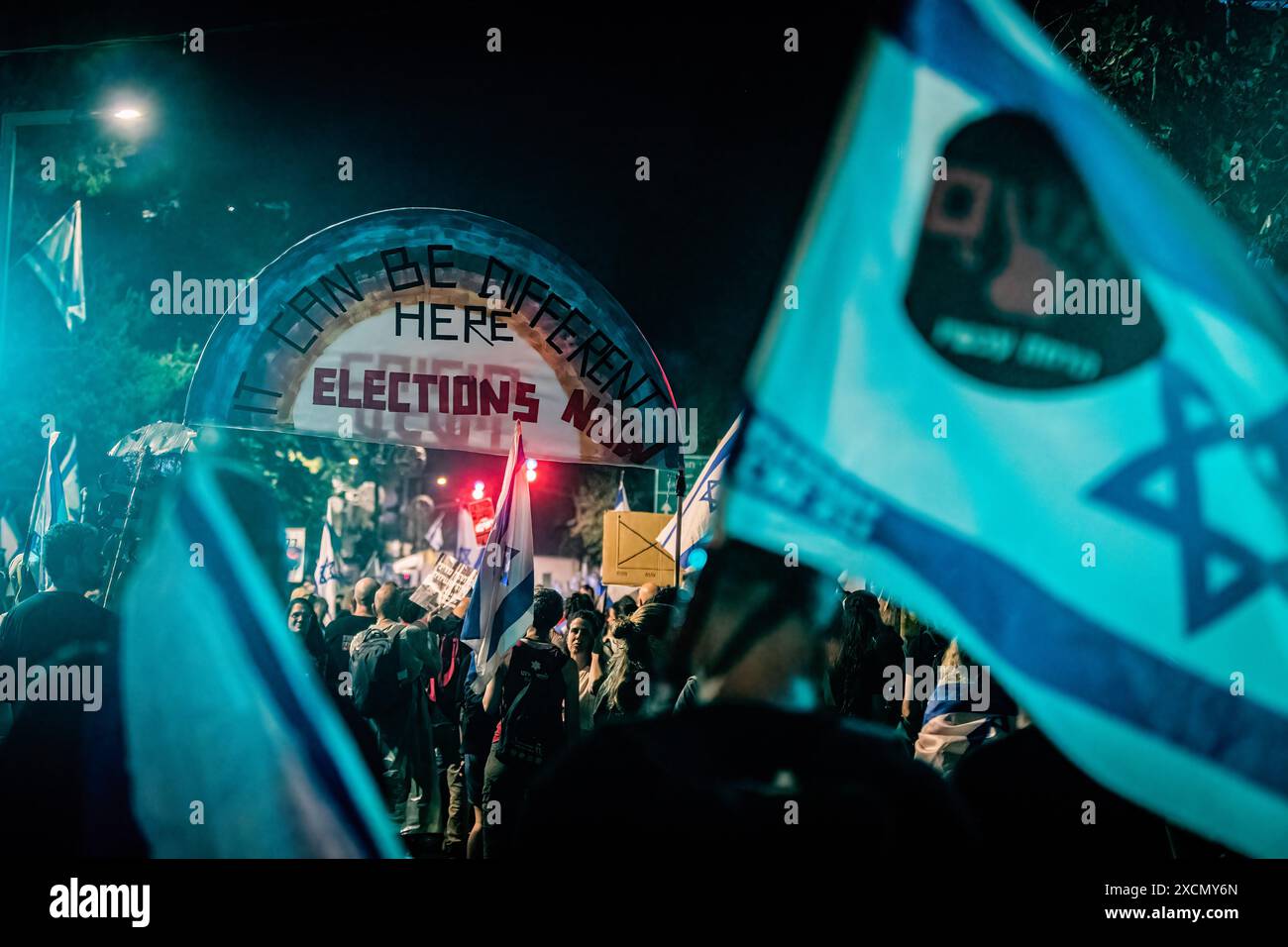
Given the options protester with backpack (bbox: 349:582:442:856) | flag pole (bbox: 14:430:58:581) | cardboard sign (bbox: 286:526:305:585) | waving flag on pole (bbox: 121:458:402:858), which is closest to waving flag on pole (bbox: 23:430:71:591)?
flag pole (bbox: 14:430:58:581)

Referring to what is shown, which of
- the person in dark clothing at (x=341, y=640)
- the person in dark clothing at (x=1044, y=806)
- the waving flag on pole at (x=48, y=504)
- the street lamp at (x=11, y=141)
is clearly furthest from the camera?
the waving flag on pole at (x=48, y=504)

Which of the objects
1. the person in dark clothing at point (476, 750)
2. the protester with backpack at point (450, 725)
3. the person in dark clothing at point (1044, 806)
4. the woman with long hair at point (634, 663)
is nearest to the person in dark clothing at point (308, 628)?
the protester with backpack at point (450, 725)

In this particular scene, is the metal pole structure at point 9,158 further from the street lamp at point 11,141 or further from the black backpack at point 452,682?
the black backpack at point 452,682

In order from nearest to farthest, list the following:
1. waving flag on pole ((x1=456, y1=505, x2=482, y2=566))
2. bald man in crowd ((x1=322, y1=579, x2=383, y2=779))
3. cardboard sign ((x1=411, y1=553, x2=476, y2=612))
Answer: bald man in crowd ((x1=322, y1=579, x2=383, y2=779)), cardboard sign ((x1=411, y1=553, x2=476, y2=612)), waving flag on pole ((x1=456, y1=505, x2=482, y2=566))

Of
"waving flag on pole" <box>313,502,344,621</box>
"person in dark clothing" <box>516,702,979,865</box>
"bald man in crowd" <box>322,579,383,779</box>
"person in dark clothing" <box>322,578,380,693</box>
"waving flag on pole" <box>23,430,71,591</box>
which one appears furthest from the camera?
"waving flag on pole" <box>313,502,344,621</box>

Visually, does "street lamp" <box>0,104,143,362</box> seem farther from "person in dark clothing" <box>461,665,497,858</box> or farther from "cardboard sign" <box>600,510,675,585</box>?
"cardboard sign" <box>600,510,675,585</box>

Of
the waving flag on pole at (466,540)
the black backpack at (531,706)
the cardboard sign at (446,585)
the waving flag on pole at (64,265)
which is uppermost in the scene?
the waving flag on pole at (64,265)

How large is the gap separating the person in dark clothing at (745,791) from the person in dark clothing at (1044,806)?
2723mm

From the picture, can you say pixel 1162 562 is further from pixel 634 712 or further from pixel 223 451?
pixel 223 451

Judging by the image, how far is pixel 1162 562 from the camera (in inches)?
112

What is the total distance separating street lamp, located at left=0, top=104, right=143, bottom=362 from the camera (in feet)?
23.0

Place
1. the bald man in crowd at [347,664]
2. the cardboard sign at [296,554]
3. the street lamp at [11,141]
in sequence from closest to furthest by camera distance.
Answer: the bald man in crowd at [347,664]
the street lamp at [11,141]
the cardboard sign at [296,554]

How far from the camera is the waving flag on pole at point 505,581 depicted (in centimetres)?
659

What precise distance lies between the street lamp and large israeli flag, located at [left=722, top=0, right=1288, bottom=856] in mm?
5639
